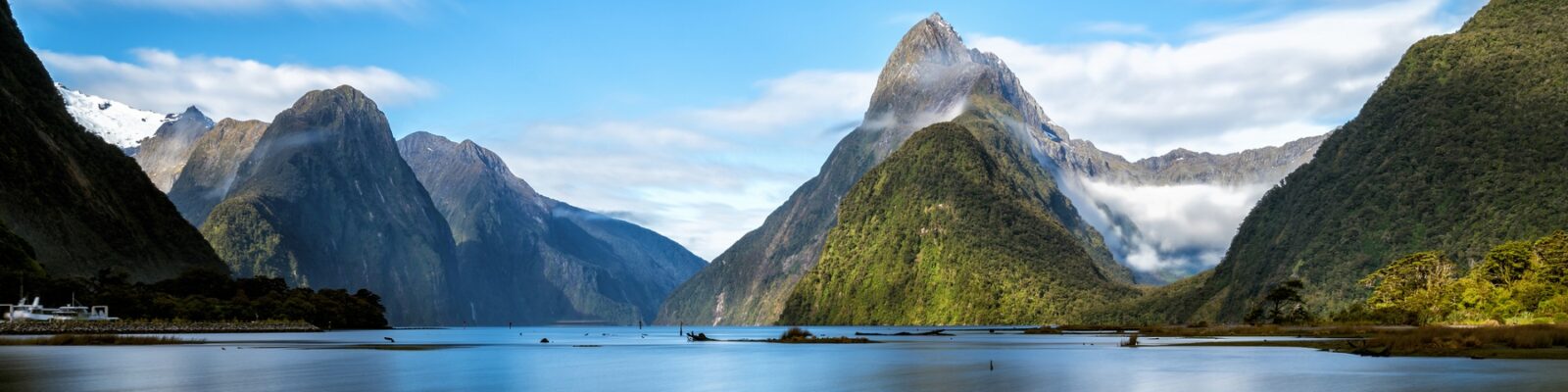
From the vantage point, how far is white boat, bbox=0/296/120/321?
160 m

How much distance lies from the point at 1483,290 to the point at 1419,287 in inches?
913

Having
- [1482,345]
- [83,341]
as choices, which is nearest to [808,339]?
[83,341]

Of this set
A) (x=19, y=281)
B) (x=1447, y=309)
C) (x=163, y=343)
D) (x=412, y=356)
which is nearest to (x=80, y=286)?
(x=19, y=281)

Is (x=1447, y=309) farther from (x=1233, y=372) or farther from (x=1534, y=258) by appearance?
(x=1233, y=372)

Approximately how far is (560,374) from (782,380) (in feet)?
55.9

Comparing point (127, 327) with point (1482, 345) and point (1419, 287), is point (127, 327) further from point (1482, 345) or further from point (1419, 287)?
point (1419, 287)

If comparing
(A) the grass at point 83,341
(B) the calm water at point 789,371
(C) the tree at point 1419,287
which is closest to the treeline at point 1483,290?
(C) the tree at point 1419,287

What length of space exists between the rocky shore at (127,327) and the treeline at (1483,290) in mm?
156907

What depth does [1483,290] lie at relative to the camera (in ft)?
464

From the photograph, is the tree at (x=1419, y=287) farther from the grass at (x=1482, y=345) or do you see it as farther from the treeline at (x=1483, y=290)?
the grass at (x=1482, y=345)

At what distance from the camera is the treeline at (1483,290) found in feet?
434

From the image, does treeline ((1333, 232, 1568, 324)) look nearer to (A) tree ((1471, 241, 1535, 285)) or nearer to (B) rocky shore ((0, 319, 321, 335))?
(A) tree ((1471, 241, 1535, 285))

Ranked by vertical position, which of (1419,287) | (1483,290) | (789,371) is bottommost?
(789,371)

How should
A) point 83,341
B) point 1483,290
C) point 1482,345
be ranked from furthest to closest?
point 1483,290
point 83,341
point 1482,345
